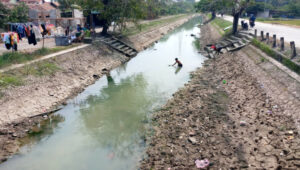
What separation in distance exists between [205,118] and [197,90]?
14.6 feet

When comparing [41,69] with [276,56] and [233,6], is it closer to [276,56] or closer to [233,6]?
[276,56]

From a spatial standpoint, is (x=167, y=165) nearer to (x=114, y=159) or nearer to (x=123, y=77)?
A: (x=114, y=159)

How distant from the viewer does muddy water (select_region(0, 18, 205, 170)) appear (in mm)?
9711

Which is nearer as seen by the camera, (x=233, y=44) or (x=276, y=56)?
(x=276, y=56)

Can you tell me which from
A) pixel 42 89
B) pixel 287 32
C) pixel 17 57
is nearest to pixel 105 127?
pixel 42 89

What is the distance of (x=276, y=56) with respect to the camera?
16.6 metres

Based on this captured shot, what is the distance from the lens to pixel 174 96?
50.9ft

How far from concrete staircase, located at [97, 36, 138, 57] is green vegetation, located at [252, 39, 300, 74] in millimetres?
13883

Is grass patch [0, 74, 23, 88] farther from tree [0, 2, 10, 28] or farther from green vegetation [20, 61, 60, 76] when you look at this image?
tree [0, 2, 10, 28]

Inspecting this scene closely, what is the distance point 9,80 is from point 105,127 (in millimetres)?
6544

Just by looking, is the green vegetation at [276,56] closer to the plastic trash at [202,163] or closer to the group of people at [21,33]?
the plastic trash at [202,163]

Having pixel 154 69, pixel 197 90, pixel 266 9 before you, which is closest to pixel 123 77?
pixel 154 69

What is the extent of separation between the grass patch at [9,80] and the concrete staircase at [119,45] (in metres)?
13.3

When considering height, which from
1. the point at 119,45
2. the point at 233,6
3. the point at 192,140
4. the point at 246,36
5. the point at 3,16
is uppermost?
the point at 233,6
